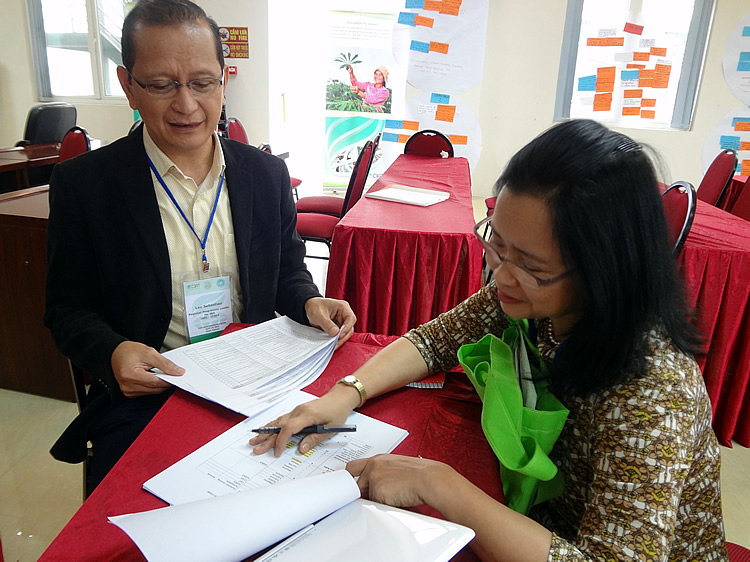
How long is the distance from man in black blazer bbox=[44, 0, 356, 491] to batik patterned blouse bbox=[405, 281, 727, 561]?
0.54 m

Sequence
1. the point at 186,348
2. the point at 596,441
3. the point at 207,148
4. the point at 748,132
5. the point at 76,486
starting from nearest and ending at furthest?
1. the point at 596,441
2. the point at 186,348
3. the point at 207,148
4. the point at 76,486
5. the point at 748,132

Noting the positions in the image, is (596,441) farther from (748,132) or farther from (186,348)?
(748,132)

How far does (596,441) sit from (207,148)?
1079mm

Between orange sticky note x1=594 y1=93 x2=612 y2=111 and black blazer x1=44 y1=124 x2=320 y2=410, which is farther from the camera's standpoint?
orange sticky note x1=594 y1=93 x2=612 y2=111

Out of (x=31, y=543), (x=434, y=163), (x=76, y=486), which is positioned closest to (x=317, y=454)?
(x=31, y=543)

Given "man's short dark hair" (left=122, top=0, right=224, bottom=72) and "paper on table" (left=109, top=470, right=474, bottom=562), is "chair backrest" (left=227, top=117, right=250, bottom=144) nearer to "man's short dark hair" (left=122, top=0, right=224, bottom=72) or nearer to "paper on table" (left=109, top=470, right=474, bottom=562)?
"man's short dark hair" (left=122, top=0, right=224, bottom=72)

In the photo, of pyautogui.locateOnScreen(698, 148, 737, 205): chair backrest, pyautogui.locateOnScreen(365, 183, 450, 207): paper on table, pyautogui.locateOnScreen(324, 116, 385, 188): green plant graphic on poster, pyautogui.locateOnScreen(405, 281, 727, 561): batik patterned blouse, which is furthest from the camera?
pyautogui.locateOnScreen(324, 116, 385, 188): green plant graphic on poster

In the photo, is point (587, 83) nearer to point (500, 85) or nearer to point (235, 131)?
point (500, 85)

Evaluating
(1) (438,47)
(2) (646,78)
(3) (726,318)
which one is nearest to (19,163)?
(1) (438,47)

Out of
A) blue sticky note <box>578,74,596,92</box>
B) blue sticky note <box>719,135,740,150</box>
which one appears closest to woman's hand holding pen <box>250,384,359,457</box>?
blue sticky note <box>578,74,596,92</box>

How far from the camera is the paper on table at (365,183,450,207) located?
2.54m

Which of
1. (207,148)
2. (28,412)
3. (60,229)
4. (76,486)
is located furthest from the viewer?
(28,412)

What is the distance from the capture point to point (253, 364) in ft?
3.23

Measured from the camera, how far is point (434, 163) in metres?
3.90
